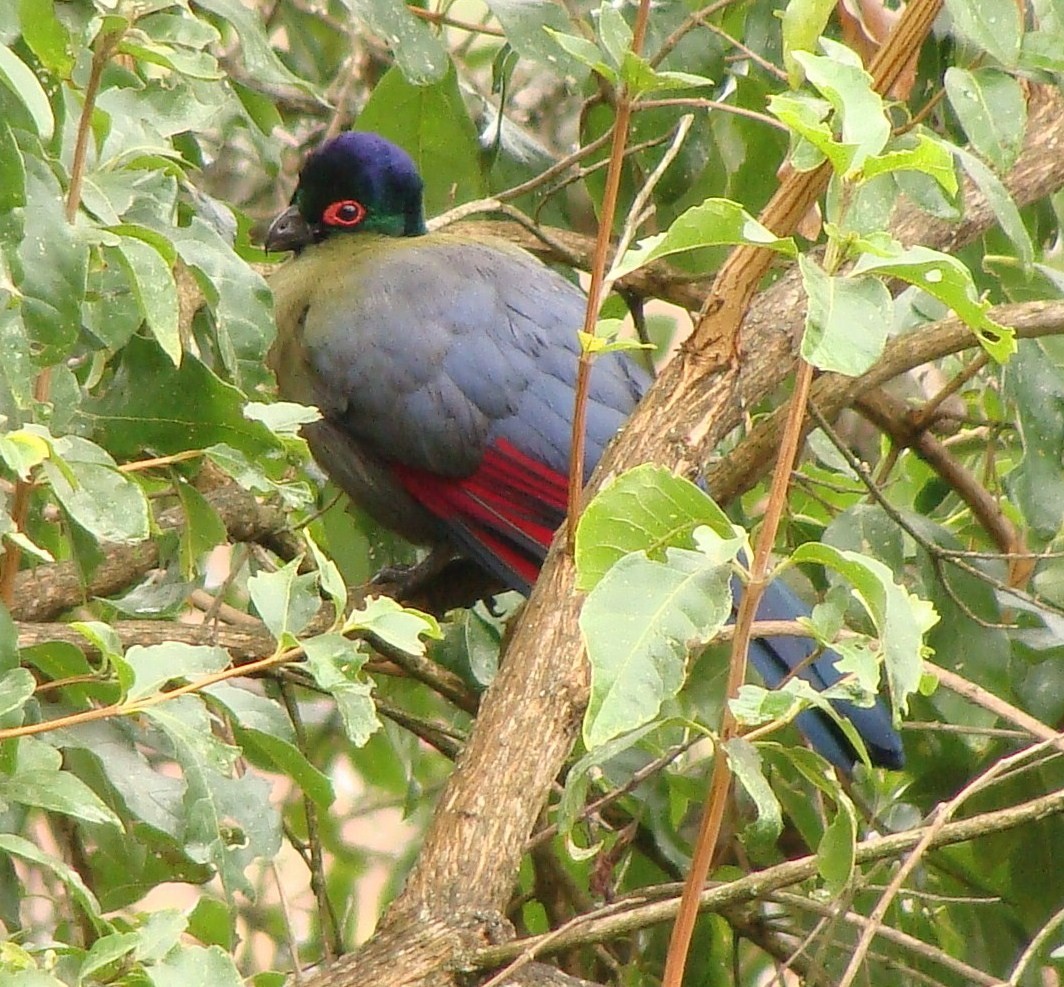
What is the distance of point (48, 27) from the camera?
4.27ft

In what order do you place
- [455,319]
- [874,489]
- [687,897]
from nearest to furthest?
[687,897] < [874,489] < [455,319]

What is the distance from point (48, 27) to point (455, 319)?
1.79 meters

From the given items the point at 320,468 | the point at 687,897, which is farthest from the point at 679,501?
the point at 320,468

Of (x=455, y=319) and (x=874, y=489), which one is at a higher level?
(x=874, y=489)

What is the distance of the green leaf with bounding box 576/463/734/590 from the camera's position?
46.4 inches

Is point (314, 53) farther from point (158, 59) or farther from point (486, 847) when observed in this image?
point (486, 847)

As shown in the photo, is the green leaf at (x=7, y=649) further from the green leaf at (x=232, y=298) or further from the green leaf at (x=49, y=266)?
the green leaf at (x=232, y=298)

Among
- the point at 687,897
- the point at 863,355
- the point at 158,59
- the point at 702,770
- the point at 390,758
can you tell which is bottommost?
the point at 390,758

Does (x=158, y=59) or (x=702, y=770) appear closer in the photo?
(x=158, y=59)

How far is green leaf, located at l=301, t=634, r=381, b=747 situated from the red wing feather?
1496mm

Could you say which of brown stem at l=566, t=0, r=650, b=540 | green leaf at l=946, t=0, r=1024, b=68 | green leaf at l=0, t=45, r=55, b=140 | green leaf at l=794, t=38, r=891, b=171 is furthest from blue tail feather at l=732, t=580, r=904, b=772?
green leaf at l=0, t=45, r=55, b=140

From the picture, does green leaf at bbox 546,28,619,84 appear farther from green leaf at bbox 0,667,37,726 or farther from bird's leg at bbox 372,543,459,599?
bird's leg at bbox 372,543,459,599

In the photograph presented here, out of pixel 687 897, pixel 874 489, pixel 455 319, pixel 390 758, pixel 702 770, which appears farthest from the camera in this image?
pixel 455 319

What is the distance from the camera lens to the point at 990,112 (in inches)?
65.3
